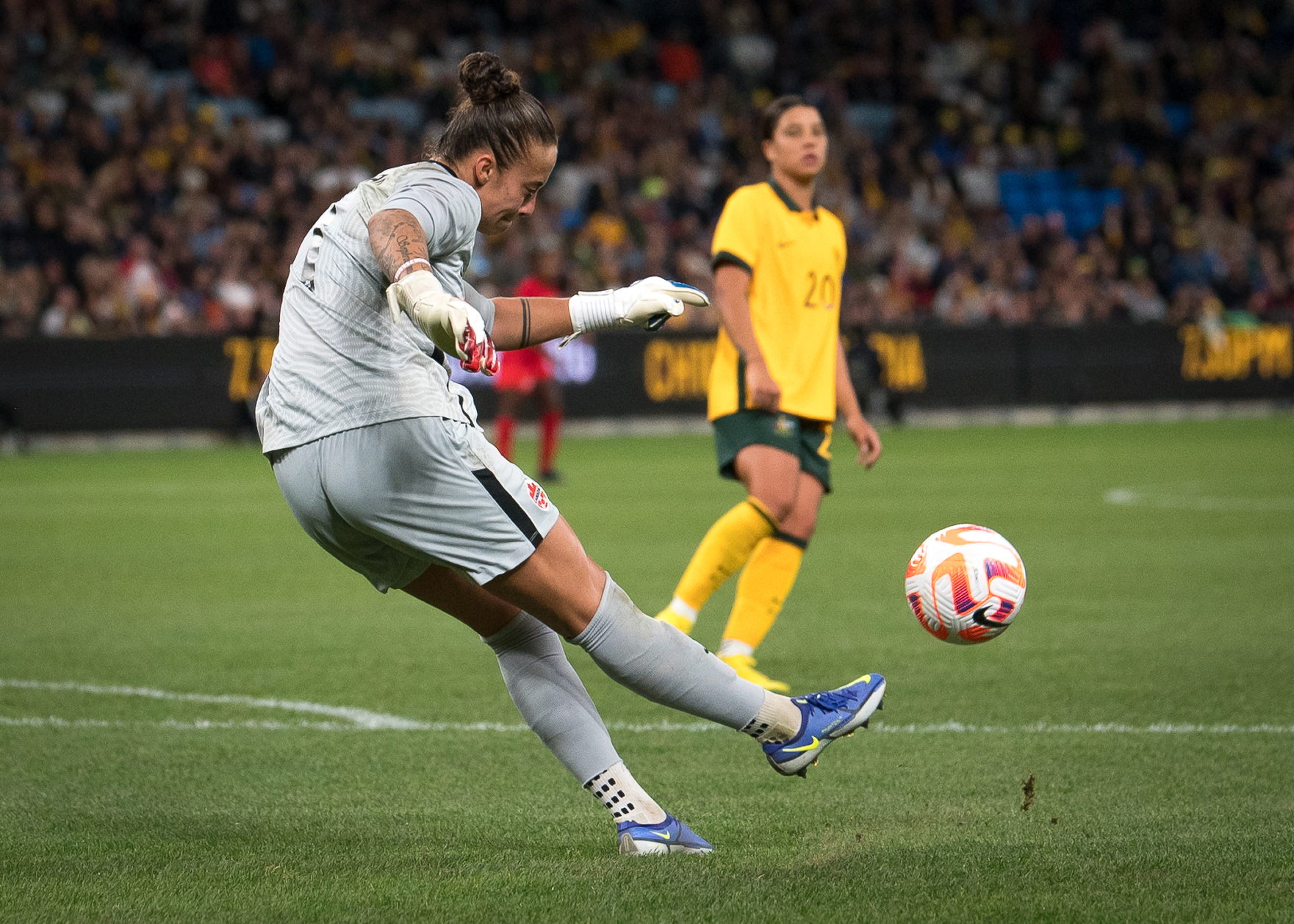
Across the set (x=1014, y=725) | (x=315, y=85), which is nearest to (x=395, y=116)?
(x=315, y=85)

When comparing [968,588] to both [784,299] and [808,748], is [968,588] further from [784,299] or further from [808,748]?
[784,299]

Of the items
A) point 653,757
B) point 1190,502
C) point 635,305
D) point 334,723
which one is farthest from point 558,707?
point 1190,502

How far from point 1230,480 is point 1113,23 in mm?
19962

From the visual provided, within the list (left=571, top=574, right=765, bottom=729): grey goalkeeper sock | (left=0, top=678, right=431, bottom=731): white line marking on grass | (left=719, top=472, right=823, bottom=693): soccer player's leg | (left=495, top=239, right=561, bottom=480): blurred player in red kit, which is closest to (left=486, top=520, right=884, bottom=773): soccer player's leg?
(left=571, top=574, right=765, bottom=729): grey goalkeeper sock

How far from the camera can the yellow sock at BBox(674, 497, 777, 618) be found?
6.54 m

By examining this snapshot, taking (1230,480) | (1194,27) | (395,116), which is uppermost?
(1194,27)

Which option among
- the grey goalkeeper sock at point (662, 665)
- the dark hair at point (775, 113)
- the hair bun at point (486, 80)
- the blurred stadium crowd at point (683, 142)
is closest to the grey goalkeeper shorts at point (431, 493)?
the grey goalkeeper sock at point (662, 665)

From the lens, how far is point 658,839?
3.97 m

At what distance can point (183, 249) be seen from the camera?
2178cm

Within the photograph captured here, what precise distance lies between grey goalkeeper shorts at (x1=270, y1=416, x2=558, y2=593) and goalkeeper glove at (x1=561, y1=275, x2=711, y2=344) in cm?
39

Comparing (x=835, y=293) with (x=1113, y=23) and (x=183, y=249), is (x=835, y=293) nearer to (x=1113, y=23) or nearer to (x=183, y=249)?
(x=183, y=249)

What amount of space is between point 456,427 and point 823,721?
47.2 inches

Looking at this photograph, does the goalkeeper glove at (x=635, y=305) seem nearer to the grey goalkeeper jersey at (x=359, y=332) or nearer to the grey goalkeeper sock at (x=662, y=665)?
the grey goalkeeper jersey at (x=359, y=332)

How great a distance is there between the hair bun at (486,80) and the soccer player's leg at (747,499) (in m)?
2.87
